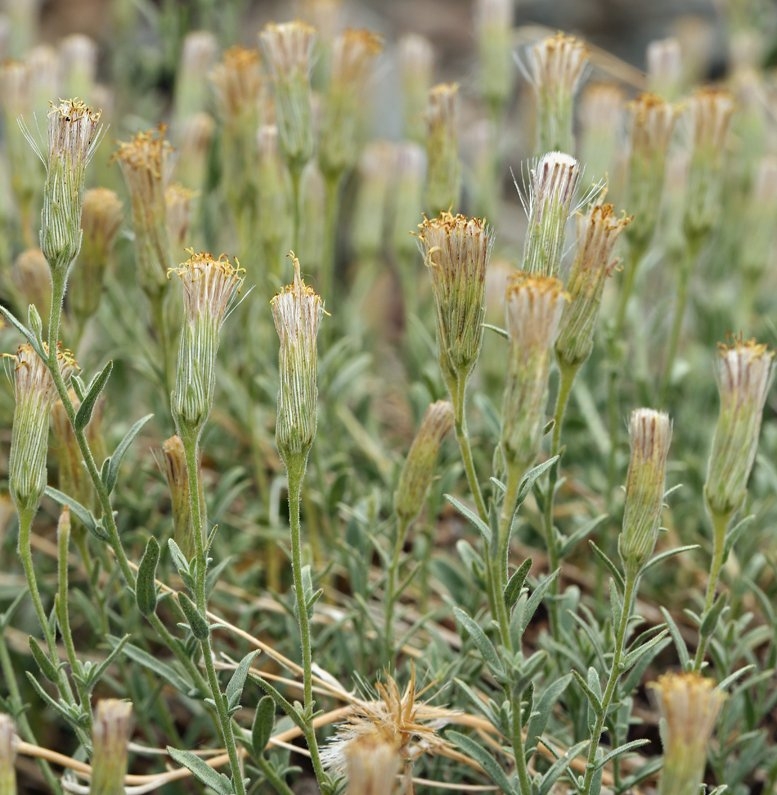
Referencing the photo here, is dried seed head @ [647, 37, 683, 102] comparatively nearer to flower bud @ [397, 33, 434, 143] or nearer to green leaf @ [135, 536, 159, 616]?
flower bud @ [397, 33, 434, 143]

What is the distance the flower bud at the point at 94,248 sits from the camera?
1964 mm

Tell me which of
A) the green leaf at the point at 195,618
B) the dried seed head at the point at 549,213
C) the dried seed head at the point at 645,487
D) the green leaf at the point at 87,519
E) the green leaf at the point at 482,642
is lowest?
the green leaf at the point at 482,642

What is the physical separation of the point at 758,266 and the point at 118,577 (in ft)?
4.98

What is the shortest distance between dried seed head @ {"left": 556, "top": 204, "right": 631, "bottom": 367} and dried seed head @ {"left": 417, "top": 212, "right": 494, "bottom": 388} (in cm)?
13

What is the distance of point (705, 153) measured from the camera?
7.05 ft

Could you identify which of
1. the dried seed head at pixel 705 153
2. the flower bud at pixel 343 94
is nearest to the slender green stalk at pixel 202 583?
the flower bud at pixel 343 94

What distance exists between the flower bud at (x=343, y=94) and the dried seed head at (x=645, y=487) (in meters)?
1.03

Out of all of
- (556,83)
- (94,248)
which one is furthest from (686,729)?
(94,248)

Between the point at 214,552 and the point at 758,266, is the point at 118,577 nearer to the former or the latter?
the point at 214,552

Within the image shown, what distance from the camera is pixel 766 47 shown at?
401 cm

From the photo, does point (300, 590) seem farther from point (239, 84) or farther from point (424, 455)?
point (239, 84)

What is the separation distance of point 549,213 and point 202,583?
620 mm

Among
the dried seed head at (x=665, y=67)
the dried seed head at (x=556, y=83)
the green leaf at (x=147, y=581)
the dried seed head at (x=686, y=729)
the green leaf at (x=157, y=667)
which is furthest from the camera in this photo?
the dried seed head at (x=665, y=67)

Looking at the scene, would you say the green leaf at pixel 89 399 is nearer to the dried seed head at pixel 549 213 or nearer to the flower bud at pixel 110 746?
the flower bud at pixel 110 746
